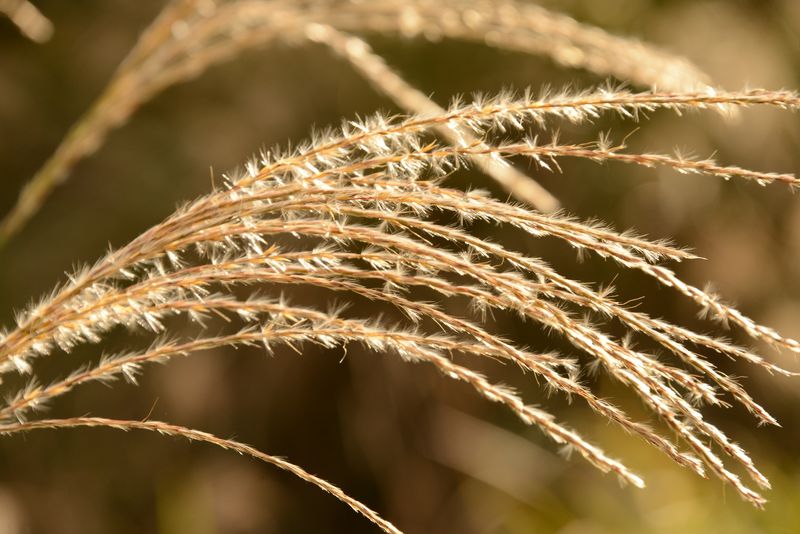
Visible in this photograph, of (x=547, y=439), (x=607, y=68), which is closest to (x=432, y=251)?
(x=607, y=68)

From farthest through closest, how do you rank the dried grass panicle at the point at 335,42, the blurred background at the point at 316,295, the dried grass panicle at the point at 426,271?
the blurred background at the point at 316,295 → the dried grass panicle at the point at 335,42 → the dried grass panicle at the point at 426,271

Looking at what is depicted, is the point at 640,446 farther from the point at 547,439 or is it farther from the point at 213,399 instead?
the point at 213,399

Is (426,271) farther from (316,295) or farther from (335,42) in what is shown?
(316,295)

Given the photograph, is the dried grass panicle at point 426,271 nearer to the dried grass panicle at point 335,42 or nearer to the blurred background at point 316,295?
the dried grass panicle at point 335,42

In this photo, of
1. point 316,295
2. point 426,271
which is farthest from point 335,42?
point 316,295

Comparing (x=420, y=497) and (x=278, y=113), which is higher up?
(x=278, y=113)

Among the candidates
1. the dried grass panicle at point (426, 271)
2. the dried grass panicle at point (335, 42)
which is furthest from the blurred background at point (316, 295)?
the dried grass panicle at point (426, 271)

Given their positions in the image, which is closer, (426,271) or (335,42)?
(426,271)

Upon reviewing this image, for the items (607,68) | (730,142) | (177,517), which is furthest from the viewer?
(730,142)
